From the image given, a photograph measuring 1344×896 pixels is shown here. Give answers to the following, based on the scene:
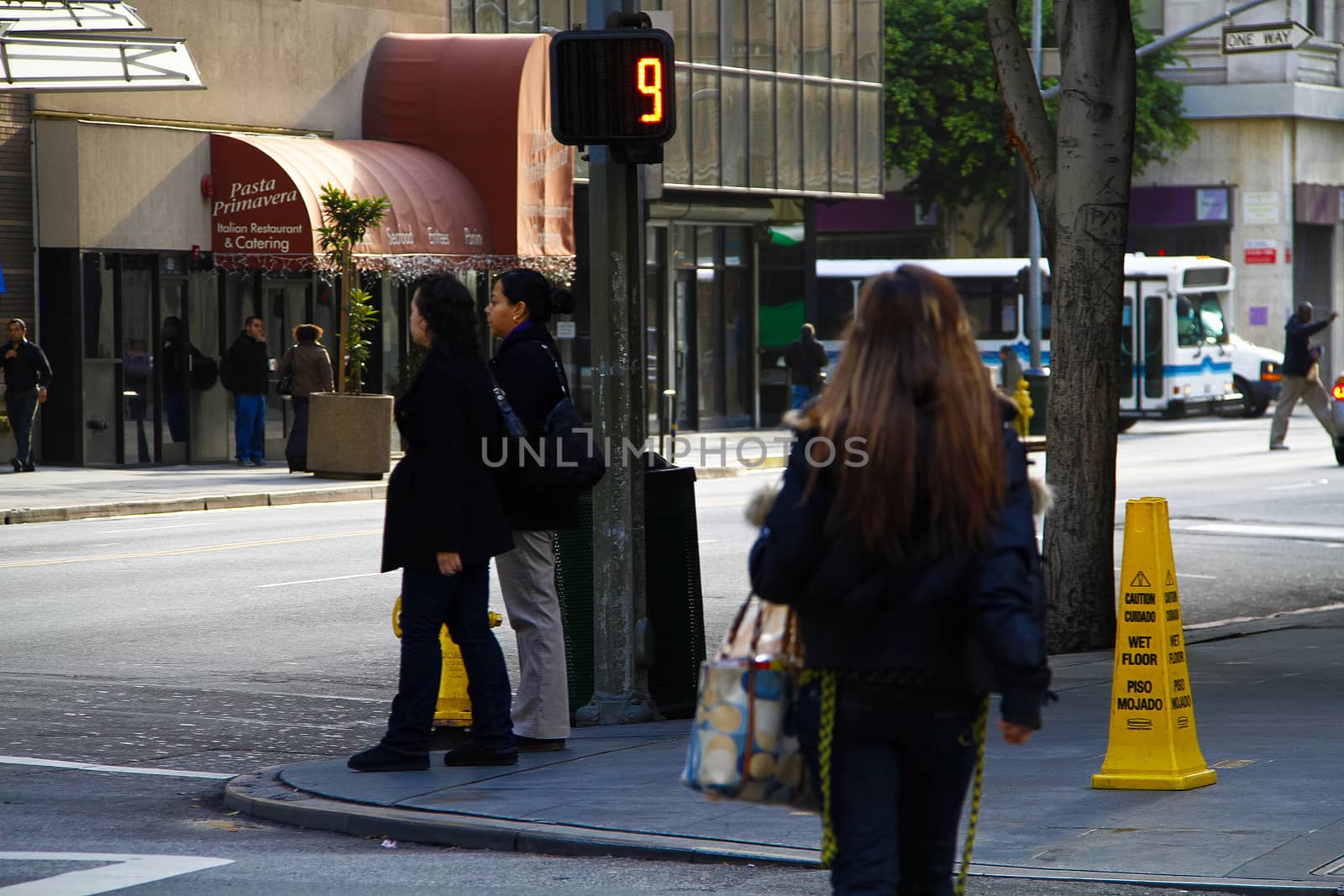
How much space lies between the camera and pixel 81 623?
1197cm

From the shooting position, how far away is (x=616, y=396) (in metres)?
8.52

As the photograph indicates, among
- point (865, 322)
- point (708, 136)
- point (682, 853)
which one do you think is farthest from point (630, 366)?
point (708, 136)

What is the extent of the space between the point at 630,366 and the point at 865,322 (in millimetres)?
4626

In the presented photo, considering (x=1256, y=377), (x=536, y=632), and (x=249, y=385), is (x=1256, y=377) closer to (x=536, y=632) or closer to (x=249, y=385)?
(x=249, y=385)

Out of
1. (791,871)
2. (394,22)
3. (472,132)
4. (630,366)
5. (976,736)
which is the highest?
(394,22)

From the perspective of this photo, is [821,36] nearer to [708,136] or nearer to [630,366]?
[708,136]

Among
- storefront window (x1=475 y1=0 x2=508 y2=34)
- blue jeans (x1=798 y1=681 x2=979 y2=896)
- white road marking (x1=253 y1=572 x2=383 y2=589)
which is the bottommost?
white road marking (x1=253 y1=572 x2=383 y2=589)

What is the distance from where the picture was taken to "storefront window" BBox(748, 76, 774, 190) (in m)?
33.7

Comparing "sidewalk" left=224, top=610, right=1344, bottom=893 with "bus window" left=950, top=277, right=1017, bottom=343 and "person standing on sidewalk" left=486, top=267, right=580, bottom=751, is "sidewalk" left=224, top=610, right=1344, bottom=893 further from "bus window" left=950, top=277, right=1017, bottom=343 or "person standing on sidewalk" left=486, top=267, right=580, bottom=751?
"bus window" left=950, top=277, right=1017, bottom=343

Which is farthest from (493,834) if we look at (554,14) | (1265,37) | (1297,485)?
(554,14)

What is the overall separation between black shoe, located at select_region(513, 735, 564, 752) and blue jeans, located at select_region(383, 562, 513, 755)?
0.31 metres

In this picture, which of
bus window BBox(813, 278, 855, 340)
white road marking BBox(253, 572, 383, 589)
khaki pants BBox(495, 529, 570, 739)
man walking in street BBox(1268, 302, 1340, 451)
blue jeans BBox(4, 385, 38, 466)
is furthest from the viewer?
bus window BBox(813, 278, 855, 340)

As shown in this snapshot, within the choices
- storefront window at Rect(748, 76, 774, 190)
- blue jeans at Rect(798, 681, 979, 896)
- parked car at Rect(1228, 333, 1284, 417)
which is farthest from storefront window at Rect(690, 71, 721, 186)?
blue jeans at Rect(798, 681, 979, 896)

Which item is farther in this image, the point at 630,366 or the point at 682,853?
the point at 630,366
